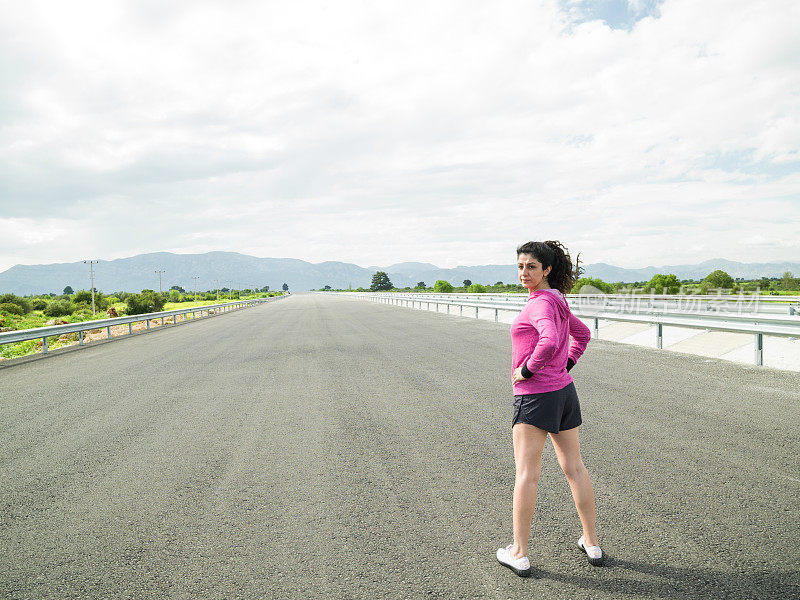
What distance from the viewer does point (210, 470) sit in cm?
476

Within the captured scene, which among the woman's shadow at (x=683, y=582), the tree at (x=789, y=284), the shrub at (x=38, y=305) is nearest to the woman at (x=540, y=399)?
the woman's shadow at (x=683, y=582)

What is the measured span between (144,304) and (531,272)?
50516mm

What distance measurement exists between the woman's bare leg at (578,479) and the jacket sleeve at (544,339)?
529mm

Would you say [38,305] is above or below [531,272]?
below

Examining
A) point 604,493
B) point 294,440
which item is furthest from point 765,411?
point 294,440

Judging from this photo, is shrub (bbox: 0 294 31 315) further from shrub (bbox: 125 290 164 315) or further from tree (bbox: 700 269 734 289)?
tree (bbox: 700 269 734 289)

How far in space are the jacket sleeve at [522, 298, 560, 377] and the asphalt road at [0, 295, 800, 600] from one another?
119 centimetres

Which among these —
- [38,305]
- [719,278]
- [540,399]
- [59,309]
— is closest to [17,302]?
[59,309]

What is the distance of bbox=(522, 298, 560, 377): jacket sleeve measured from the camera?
289 cm

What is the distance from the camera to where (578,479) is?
3176mm

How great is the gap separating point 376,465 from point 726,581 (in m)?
2.78

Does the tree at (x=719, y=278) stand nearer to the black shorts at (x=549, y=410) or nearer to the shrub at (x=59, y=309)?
the shrub at (x=59, y=309)

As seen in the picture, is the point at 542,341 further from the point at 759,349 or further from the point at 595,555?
the point at 759,349

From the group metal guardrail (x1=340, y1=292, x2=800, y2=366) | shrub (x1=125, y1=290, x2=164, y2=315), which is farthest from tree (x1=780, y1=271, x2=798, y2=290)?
shrub (x1=125, y1=290, x2=164, y2=315)
